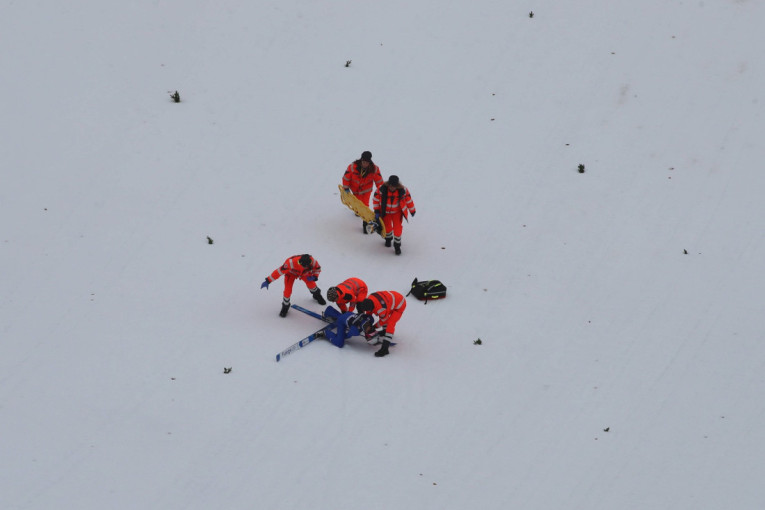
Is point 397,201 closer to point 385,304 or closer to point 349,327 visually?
point 385,304

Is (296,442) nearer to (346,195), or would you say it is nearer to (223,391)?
(223,391)

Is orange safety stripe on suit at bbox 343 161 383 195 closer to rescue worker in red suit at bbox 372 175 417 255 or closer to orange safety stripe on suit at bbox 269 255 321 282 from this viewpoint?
rescue worker in red suit at bbox 372 175 417 255

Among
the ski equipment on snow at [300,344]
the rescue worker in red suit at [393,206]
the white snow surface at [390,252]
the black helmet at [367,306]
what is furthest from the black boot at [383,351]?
the rescue worker in red suit at [393,206]

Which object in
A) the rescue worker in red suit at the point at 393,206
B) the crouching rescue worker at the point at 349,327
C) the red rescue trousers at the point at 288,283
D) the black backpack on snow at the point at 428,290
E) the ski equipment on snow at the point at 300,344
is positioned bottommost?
the ski equipment on snow at the point at 300,344

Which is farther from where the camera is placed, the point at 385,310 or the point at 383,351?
the point at 383,351

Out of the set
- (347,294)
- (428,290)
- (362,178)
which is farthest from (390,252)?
(347,294)

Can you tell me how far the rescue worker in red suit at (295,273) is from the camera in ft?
37.3

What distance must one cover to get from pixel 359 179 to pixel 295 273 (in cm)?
283

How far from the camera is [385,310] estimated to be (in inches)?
435

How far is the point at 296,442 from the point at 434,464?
1604mm

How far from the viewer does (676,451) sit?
32.4 feet

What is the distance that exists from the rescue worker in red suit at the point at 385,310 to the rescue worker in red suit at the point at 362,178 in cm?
298

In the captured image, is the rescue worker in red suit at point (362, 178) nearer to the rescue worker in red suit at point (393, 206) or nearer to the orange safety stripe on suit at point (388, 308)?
the rescue worker in red suit at point (393, 206)

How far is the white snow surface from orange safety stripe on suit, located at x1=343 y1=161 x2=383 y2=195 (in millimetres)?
711
